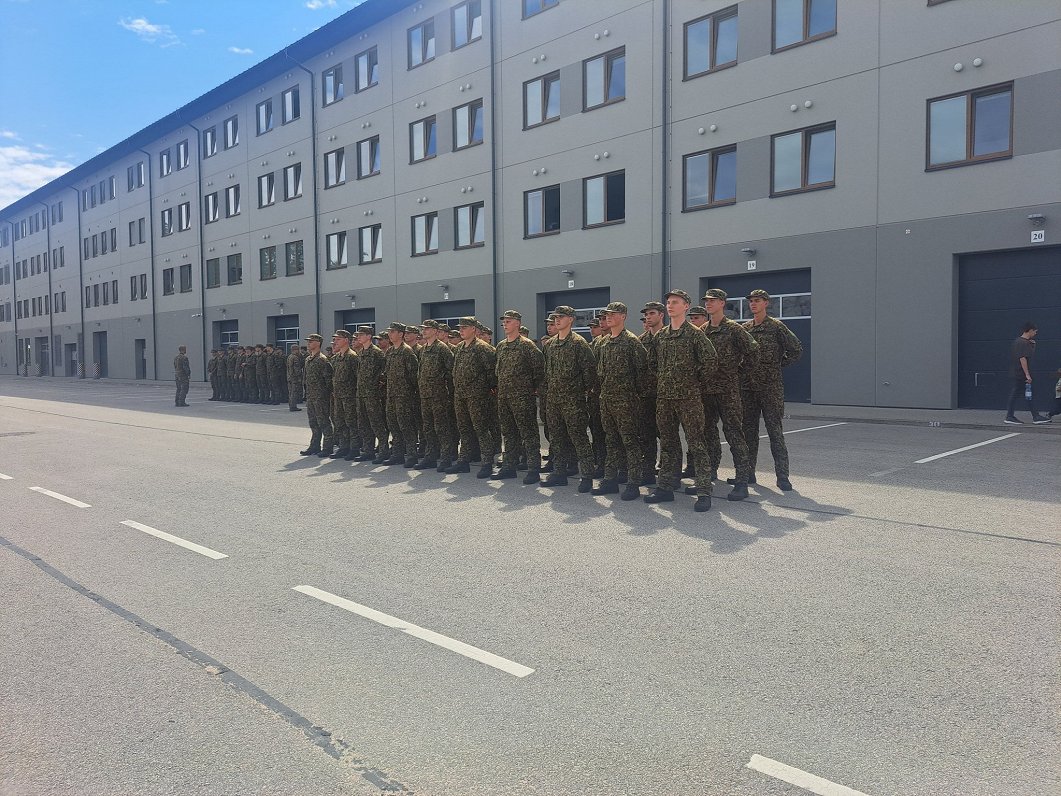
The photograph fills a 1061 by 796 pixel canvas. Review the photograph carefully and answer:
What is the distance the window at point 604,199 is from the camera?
21.9 metres

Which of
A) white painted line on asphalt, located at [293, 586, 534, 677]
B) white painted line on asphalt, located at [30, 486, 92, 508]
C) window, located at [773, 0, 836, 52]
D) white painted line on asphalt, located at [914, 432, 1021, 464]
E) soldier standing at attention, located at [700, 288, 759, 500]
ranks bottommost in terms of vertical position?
white painted line on asphalt, located at [30, 486, 92, 508]

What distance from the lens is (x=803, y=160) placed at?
18.1m

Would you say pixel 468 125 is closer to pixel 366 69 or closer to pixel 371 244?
pixel 371 244

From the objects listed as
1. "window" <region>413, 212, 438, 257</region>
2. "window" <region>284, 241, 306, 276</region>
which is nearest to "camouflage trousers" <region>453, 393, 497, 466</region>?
"window" <region>413, 212, 438, 257</region>

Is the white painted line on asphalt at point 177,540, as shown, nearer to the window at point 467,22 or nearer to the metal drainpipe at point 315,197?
the window at point 467,22

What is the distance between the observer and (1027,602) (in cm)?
464

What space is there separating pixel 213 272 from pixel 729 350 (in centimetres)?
Result: 3832

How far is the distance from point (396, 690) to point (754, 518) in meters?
4.27

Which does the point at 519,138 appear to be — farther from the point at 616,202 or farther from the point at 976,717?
the point at 976,717

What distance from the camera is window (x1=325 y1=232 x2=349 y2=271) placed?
3250 cm

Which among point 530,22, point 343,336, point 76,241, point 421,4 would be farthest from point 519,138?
point 76,241

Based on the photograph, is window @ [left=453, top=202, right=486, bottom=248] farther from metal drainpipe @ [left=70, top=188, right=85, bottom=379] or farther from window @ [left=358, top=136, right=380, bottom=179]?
metal drainpipe @ [left=70, top=188, right=85, bottom=379]

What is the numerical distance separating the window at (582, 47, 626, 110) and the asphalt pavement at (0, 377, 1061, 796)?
16.5 m

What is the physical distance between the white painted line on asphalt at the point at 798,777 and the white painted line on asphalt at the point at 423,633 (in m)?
1.21
